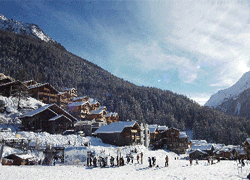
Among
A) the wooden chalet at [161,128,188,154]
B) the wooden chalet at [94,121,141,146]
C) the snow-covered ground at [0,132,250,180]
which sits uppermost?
the wooden chalet at [94,121,141,146]

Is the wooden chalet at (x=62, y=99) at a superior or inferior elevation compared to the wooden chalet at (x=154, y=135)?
superior

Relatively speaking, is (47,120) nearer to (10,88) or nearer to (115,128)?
(115,128)

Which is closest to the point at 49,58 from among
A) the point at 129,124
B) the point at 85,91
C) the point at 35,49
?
the point at 35,49

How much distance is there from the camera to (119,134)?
45062mm

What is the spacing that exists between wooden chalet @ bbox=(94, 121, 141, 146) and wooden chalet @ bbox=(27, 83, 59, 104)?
2582cm

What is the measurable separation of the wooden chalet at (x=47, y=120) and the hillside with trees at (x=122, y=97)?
63.0 meters

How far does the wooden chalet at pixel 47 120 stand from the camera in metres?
40.2

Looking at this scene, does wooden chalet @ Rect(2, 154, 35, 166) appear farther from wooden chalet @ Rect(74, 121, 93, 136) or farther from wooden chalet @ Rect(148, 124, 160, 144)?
wooden chalet @ Rect(148, 124, 160, 144)

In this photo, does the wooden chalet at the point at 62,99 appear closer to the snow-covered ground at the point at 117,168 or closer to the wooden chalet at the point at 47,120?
the wooden chalet at the point at 47,120

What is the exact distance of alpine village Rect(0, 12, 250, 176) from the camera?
119 ft

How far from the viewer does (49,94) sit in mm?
63219

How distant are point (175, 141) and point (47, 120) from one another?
4967 centimetres

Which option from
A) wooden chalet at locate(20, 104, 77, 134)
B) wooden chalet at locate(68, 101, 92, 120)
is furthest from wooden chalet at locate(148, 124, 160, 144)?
wooden chalet at locate(20, 104, 77, 134)

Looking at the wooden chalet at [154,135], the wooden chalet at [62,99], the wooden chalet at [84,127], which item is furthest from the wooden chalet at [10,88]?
the wooden chalet at [154,135]
